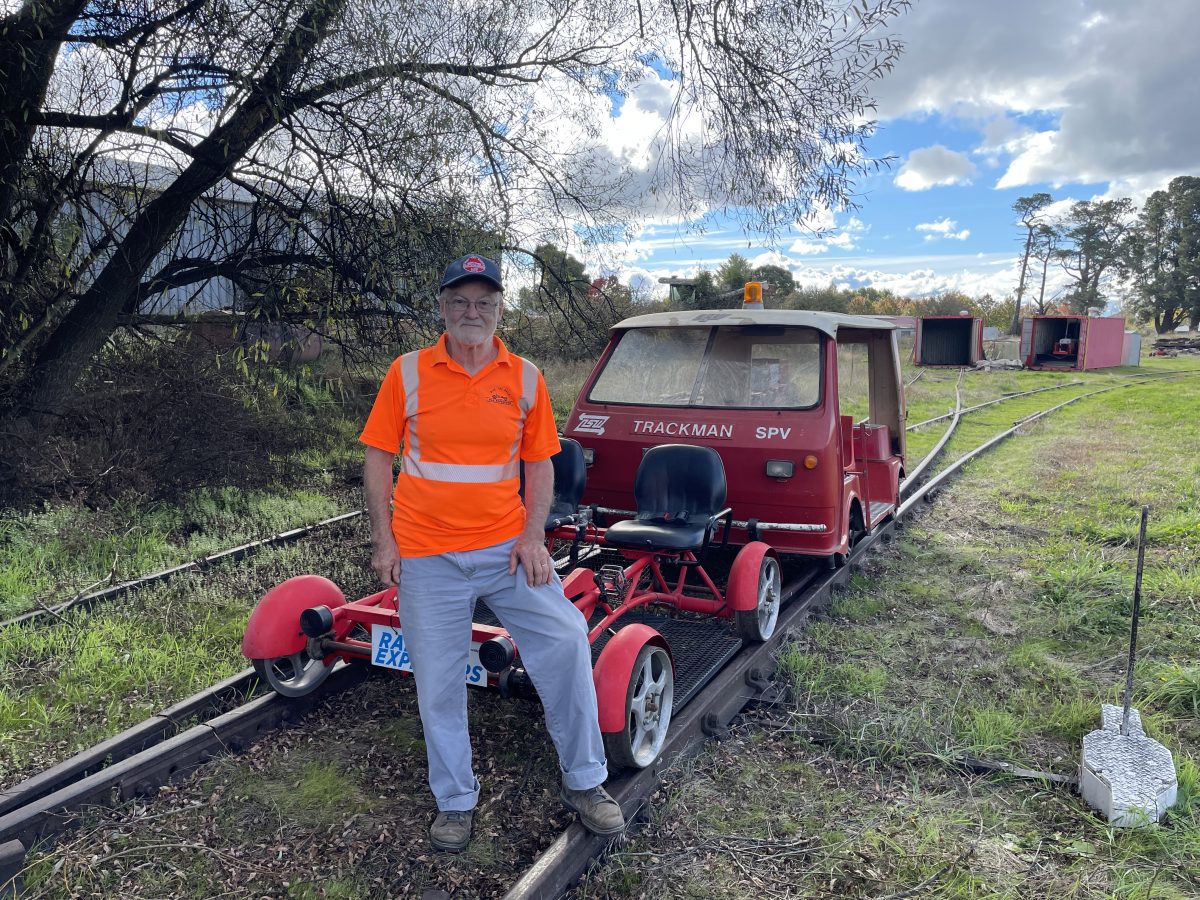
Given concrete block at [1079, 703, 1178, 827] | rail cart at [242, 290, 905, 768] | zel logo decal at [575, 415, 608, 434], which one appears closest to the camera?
concrete block at [1079, 703, 1178, 827]

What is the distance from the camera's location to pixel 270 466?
9.00 metres

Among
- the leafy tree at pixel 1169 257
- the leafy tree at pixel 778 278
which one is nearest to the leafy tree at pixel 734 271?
the leafy tree at pixel 778 278

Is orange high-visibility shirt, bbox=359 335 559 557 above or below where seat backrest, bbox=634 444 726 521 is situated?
above

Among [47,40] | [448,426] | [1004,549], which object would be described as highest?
[47,40]

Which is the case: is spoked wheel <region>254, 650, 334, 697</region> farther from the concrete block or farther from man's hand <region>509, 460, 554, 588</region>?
the concrete block

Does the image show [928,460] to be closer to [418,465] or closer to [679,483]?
[679,483]

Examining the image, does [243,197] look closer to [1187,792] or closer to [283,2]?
[283,2]

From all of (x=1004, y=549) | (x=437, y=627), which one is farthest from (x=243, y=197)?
(x=1004, y=549)

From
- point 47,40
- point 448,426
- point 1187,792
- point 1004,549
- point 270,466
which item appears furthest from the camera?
point 270,466

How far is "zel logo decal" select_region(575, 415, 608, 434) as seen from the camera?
6211mm

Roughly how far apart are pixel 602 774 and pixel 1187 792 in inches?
96.5

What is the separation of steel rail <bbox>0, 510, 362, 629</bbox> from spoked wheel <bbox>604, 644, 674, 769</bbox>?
12.4 ft

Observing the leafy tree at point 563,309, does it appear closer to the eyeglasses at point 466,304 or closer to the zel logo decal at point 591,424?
the zel logo decal at point 591,424

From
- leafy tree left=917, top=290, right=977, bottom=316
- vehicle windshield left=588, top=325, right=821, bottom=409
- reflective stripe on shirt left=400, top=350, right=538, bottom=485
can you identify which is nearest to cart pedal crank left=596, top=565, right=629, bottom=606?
reflective stripe on shirt left=400, top=350, right=538, bottom=485
